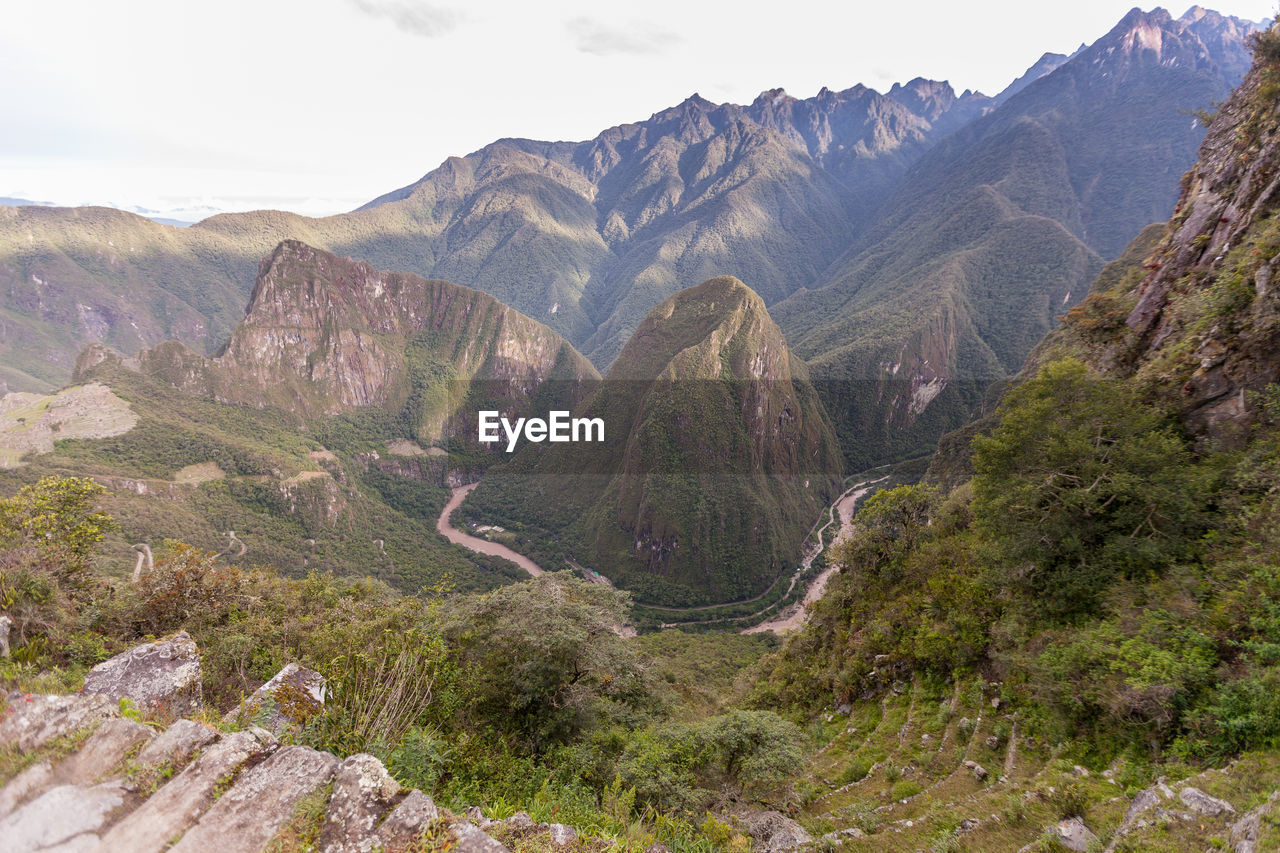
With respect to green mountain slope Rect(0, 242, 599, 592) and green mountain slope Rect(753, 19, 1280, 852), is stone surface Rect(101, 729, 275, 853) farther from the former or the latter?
green mountain slope Rect(0, 242, 599, 592)

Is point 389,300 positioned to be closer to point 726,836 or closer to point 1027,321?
point 726,836

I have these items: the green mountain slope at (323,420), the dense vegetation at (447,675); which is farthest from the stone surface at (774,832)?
the green mountain slope at (323,420)

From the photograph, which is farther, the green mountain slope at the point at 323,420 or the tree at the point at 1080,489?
the green mountain slope at the point at 323,420

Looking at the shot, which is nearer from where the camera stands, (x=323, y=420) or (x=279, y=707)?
(x=279, y=707)

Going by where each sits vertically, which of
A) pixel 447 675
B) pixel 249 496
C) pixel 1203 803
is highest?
pixel 1203 803

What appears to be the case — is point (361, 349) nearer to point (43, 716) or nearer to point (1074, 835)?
point (43, 716)

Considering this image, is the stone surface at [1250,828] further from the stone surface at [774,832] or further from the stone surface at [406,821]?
the stone surface at [406,821]

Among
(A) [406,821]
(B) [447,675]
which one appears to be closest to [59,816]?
(A) [406,821]

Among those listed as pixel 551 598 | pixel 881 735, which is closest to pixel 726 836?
pixel 551 598
